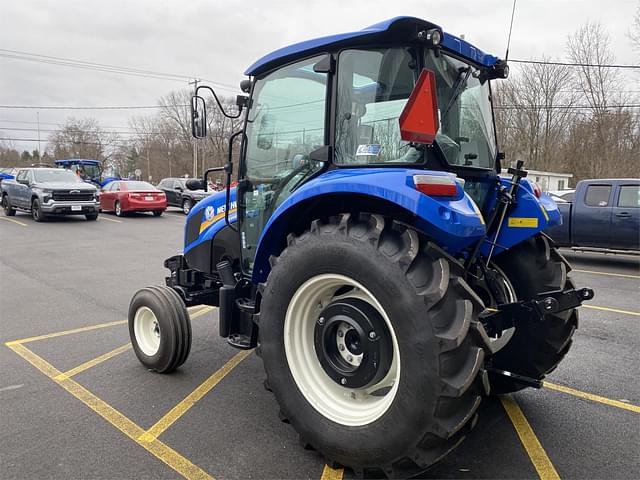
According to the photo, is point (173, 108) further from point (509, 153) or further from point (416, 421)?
point (416, 421)

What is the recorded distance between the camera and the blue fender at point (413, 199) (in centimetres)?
233

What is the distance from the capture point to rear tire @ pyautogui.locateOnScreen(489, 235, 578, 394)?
3322 millimetres

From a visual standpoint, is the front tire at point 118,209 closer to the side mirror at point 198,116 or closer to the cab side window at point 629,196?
the side mirror at point 198,116

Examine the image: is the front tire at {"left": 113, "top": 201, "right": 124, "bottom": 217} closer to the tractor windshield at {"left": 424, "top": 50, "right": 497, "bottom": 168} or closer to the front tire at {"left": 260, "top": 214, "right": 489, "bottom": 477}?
the front tire at {"left": 260, "top": 214, "right": 489, "bottom": 477}

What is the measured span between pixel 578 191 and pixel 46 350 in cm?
1090

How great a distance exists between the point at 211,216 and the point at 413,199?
2.63 meters

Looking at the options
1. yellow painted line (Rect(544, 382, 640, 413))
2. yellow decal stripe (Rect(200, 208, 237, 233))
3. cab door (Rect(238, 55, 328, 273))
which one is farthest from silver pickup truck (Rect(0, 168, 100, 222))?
yellow painted line (Rect(544, 382, 640, 413))

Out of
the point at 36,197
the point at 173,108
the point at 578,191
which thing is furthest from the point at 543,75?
the point at 173,108

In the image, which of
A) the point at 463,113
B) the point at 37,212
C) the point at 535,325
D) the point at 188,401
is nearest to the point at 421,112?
the point at 463,113

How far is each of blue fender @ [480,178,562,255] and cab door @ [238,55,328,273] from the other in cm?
144

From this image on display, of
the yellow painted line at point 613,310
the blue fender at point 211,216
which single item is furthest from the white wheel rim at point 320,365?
the yellow painted line at point 613,310

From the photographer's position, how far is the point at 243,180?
3777 mm

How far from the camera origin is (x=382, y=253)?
2375mm

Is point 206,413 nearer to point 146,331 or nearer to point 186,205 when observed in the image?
point 146,331
